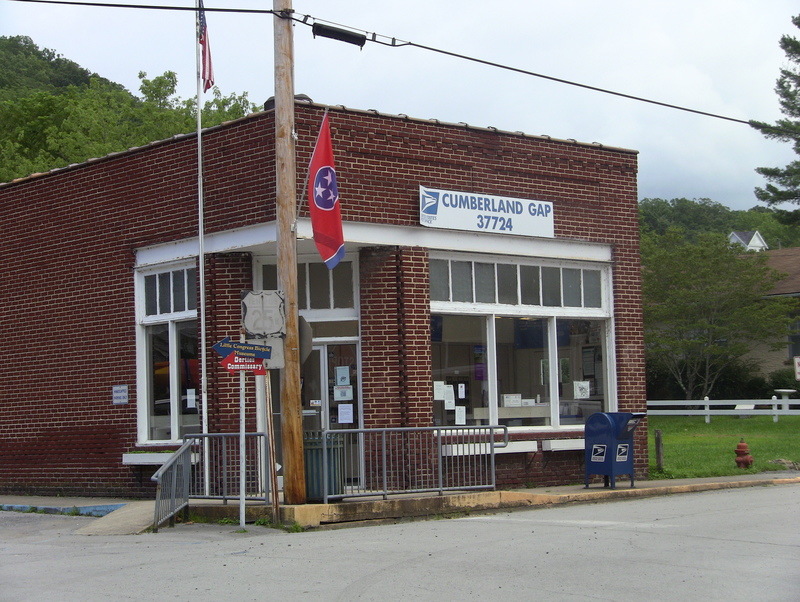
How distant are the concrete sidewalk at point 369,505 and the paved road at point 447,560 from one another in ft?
1.42

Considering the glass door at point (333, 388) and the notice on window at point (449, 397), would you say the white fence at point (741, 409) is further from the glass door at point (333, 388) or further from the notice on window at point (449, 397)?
the glass door at point (333, 388)

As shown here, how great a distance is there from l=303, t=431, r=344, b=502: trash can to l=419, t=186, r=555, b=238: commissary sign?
4389 millimetres

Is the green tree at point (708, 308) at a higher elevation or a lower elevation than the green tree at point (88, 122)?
lower

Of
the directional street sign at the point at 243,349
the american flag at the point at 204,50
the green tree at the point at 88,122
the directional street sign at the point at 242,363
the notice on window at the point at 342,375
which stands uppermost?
the green tree at the point at 88,122

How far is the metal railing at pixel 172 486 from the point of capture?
13.5 meters

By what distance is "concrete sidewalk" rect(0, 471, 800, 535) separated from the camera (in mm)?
13766

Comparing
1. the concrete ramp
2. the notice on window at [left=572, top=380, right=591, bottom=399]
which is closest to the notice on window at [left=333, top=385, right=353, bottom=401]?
the concrete ramp

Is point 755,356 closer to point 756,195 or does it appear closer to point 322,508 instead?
point 756,195

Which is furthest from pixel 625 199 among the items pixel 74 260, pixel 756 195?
pixel 756 195

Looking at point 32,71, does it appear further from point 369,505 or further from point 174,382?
point 369,505

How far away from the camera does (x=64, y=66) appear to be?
70.8 meters

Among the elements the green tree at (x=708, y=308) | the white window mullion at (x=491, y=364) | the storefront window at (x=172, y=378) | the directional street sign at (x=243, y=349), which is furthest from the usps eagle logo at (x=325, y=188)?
the green tree at (x=708, y=308)

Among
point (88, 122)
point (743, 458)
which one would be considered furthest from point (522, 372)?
point (88, 122)

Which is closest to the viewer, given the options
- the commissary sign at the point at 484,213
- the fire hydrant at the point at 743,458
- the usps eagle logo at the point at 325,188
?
the usps eagle logo at the point at 325,188
